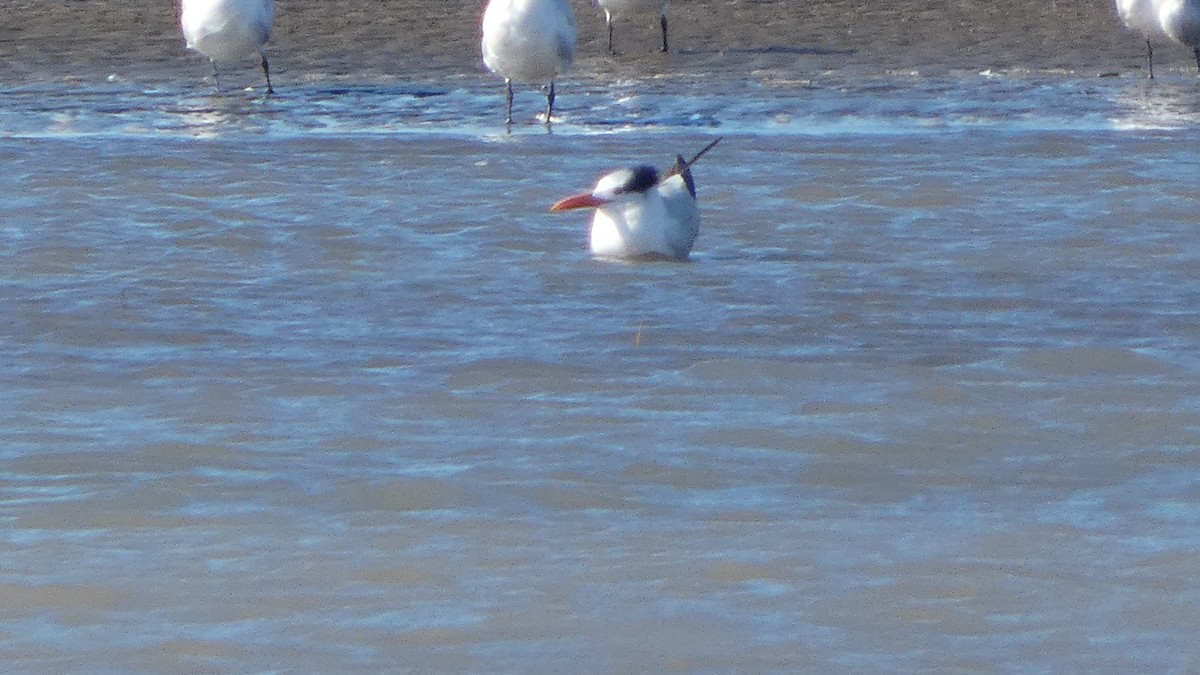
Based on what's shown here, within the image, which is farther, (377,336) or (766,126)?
(766,126)

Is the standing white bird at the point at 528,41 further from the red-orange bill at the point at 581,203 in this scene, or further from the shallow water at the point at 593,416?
the red-orange bill at the point at 581,203

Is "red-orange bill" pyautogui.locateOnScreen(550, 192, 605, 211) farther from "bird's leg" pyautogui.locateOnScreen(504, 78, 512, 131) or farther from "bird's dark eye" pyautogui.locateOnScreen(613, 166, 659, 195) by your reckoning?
"bird's leg" pyautogui.locateOnScreen(504, 78, 512, 131)

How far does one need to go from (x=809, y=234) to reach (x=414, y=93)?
4.94 meters

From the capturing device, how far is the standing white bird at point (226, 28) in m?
12.1

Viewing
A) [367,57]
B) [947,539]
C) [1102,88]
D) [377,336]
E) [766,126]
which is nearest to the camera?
[947,539]

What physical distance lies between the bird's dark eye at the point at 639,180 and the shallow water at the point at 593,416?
271mm

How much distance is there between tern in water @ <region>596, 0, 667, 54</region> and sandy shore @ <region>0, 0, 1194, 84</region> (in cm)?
13

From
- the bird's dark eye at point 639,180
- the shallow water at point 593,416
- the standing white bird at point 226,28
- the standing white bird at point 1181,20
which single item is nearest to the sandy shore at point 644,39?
the standing white bird at point 1181,20

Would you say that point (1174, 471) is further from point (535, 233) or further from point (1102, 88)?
point (1102, 88)

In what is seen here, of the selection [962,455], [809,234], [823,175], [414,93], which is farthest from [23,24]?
[962,455]

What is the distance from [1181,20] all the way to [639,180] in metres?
6.11

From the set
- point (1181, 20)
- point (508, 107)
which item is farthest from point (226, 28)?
point (1181, 20)

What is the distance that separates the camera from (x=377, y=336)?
5.87 metres

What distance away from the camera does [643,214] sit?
7.12 meters
